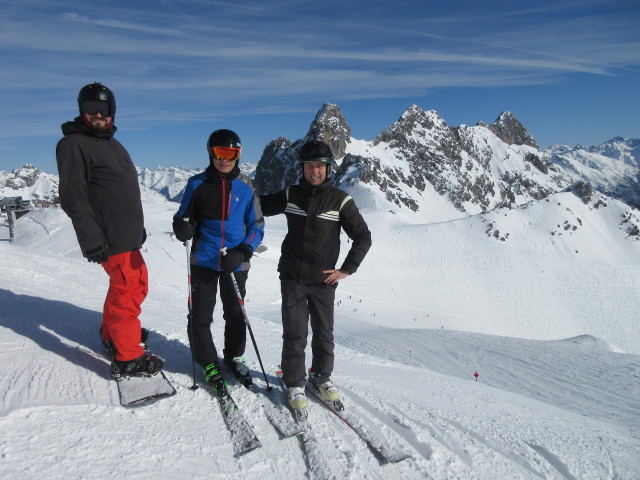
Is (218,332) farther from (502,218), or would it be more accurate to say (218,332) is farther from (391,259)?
(502,218)

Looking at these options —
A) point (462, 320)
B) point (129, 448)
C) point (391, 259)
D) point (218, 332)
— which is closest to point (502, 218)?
point (391, 259)

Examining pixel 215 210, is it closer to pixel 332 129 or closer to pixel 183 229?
pixel 183 229

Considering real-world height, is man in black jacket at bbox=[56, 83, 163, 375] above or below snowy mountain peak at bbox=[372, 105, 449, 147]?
below

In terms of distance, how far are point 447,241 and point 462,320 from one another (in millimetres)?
19053

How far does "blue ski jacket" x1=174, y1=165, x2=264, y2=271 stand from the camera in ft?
14.3

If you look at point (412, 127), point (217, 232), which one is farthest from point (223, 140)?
point (412, 127)

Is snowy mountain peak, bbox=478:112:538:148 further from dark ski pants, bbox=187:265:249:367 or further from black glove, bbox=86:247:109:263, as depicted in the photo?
black glove, bbox=86:247:109:263

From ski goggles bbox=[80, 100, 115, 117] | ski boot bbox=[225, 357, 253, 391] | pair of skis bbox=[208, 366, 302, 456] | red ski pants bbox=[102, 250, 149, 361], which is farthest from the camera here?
ski boot bbox=[225, 357, 253, 391]

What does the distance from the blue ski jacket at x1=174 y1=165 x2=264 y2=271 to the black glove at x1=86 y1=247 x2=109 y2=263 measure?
2.86 feet

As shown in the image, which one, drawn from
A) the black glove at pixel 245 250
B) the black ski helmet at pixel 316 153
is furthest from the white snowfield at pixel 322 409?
the black ski helmet at pixel 316 153

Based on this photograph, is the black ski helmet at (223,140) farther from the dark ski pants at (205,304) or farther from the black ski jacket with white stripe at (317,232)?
the dark ski pants at (205,304)

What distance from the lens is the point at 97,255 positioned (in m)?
3.69

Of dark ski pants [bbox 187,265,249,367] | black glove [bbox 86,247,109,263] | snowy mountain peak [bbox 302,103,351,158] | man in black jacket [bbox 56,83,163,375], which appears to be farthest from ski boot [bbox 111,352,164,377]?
snowy mountain peak [bbox 302,103,351,158]

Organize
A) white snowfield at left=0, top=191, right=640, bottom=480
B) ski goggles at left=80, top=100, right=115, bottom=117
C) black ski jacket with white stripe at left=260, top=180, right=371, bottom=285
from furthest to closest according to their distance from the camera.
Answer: black ski jacket with white stripe at left=260, top=180, right=371, bottom=285, ski goggles at left=80, top=100, right=115, bottom=117, white snowfield at left=0, top=191, right=640, bottom=480
